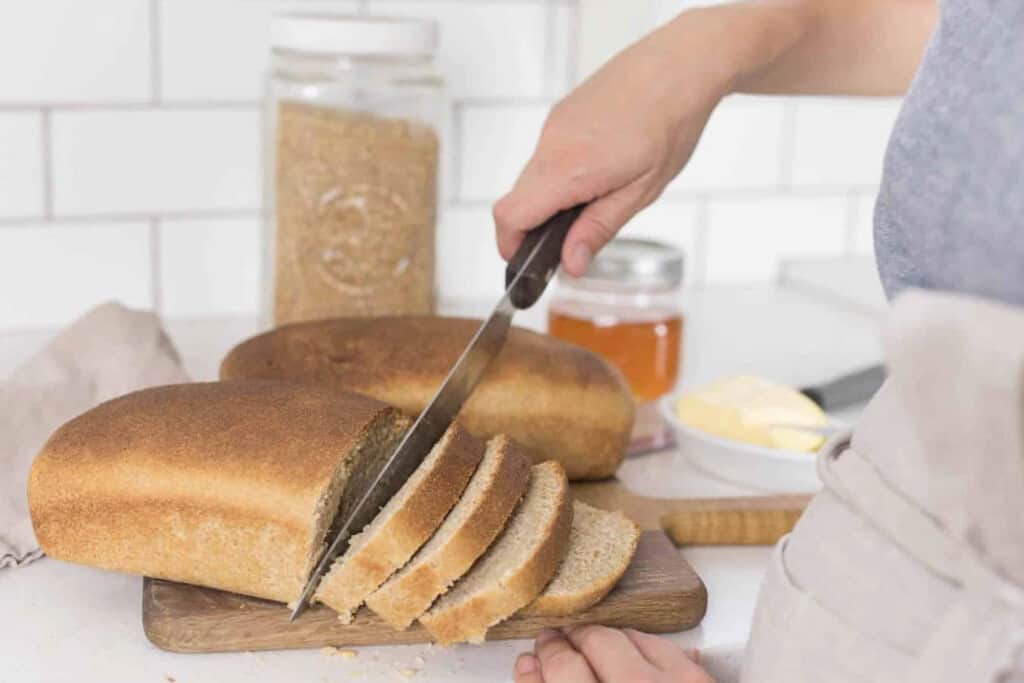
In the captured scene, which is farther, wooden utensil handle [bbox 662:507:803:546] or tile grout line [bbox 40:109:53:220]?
tile grout line [bbox 40:109:53:220]

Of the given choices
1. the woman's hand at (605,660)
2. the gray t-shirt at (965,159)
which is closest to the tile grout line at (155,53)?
the woman's hand at (605,660)

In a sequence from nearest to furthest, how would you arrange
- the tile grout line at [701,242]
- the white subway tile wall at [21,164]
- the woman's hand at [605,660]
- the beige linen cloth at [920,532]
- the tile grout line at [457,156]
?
the beige linen cloth at [920,532] < the woman's hand at [605,660] < the white subway tile wall at [21,164] < the tile grout line at [457,156] < the tile grout line at [701,242]

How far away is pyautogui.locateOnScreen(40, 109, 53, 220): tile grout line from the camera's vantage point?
48.8 inches

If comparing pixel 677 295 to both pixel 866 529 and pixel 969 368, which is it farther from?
pixel 969 368

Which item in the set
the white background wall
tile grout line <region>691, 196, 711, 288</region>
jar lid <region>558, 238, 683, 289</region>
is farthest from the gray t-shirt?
tile grout line <region>691, 196, 711, 288</region>

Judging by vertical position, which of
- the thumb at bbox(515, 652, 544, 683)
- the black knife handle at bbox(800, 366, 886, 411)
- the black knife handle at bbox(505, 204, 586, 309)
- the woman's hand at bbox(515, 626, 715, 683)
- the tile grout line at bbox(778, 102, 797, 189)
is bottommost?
the thumb at bbox(515, 652, 544, 683)

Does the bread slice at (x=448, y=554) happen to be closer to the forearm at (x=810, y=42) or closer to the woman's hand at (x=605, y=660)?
the woman's hand at (x=605, y=660)

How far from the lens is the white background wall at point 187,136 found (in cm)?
124

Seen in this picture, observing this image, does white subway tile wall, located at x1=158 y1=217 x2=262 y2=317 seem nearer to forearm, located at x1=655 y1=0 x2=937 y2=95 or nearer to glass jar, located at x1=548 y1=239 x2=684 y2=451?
glass jar, located at x1=548 y1=239 x2=684 y2=451

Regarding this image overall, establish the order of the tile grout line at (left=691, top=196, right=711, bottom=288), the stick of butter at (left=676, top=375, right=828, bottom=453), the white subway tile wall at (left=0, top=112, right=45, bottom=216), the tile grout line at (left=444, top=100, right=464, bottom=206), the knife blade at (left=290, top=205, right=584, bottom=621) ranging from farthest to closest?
the tile grout line at (left=691, top=196, right=711, bottom=288)
the tile grout line at (left=444, top=100, right=464, bottom=206)
the white subway tile wall at (left=0, top=112, right=45, bottom=216)
the stick of butter at (left=676, top=375, right=828, bottom=453)
the knife blade at (left=290, top=205, right=584, bottom=621)

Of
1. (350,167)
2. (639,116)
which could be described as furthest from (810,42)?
(350,167)

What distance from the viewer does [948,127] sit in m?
0.52

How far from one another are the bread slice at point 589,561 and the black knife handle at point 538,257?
153 mm

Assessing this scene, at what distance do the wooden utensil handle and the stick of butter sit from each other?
92 millimetres
